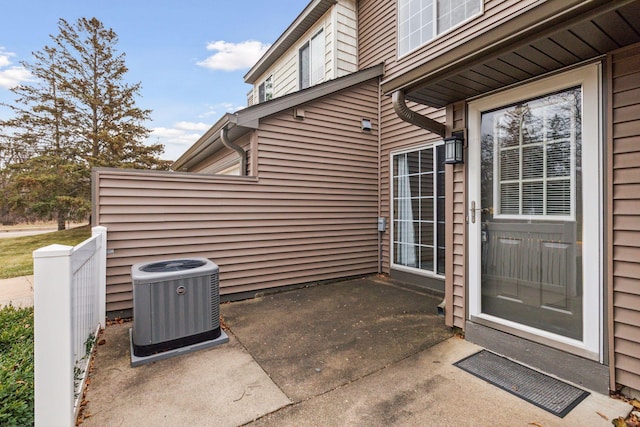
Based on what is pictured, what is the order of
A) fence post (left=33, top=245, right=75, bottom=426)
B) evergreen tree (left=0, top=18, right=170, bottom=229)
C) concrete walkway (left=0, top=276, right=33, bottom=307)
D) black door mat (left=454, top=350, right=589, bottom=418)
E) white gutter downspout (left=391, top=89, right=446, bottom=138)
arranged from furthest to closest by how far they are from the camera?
evergreen tree (left=0, top=18, right=170, bottom=229), concrete walkway (left=0, top=276, right=33, bottom=307), white gutter downspout (left=391, top=89, right=446, bottom=138), black door mat (left=454, top=350, right=589, bottom=418), fence post (left=33, top=245, right=75, bottom=426)

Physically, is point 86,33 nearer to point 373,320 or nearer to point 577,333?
point 373,320

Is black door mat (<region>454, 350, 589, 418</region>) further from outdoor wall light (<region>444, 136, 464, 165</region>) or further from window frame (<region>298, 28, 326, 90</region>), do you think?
window frame (<region>298, 28, 326, 90</region>)

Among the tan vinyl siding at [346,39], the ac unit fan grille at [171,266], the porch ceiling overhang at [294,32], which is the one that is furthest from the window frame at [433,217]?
the porch ceiling overhang at [294,32]

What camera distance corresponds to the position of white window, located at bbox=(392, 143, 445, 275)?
4664mm

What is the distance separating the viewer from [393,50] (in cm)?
546

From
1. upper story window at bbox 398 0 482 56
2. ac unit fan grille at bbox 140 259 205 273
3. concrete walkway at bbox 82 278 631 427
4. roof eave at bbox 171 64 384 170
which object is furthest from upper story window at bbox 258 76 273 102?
concrete walkway at bbox 82 278 631 427

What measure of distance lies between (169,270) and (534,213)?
3.36 m

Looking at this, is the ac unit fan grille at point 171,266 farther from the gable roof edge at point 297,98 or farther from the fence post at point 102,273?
the gable roof edge at point 297,98

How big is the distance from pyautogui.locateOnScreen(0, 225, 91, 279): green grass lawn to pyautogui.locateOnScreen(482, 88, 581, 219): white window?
28.6ft

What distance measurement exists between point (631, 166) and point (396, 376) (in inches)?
86.3

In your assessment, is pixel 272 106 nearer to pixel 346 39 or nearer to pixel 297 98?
pixel 297 98

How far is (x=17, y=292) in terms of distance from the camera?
4.79m

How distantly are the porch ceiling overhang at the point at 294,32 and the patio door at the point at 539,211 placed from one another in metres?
4.98

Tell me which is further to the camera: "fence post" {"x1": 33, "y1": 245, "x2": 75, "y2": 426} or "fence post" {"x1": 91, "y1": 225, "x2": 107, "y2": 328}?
"fence post" {"x1": 91, "y1": 225, "x2": 107, "y2": 328}
